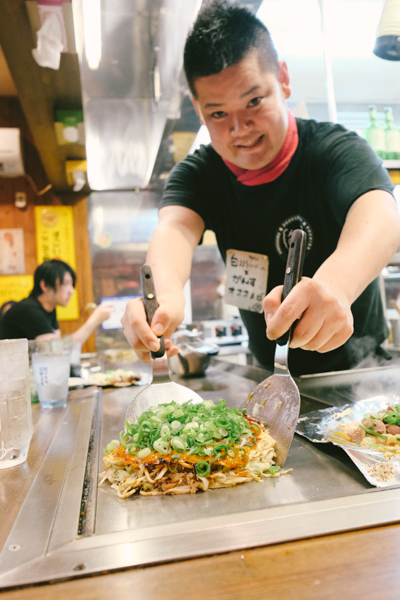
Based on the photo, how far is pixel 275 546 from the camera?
2.04 feet

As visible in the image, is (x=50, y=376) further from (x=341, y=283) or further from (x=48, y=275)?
(x=48, y=275)

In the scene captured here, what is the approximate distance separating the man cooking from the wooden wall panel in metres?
Result: 3.38

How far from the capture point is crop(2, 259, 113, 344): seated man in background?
3.67 metres

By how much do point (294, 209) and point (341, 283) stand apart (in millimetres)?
762

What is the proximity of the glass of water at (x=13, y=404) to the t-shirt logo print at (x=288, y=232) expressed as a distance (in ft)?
3.68

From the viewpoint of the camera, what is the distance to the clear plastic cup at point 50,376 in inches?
63.8

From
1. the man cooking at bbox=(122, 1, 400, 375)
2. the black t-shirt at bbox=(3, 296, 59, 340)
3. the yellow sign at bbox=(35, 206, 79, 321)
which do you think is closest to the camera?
the man cooking at bbox=(122, 1, 400, 375)

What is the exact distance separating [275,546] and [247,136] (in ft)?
4.27

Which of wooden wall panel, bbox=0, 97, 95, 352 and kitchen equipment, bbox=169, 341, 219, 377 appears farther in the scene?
wooden wall panel, bbox=0, 97, 95, 352

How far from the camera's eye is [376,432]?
1102 millimetres

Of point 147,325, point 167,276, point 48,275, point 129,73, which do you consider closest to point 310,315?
point 147,325

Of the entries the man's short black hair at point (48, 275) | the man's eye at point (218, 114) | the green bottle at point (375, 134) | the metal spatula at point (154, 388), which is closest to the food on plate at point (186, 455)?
the metal spatula at point (154, 388)

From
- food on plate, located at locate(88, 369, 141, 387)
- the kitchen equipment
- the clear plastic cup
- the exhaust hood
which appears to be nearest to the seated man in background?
the exhaust hood

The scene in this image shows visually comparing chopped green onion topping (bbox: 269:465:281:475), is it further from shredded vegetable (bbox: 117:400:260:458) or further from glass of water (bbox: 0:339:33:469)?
glass of water (bbox: 0:339:33:469)
